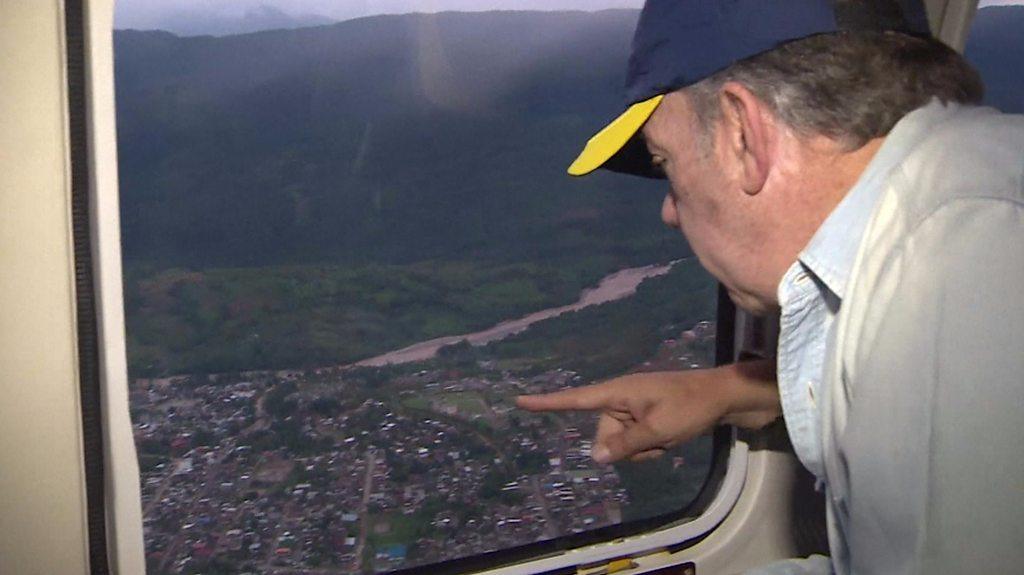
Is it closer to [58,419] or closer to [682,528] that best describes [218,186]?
[58,419]

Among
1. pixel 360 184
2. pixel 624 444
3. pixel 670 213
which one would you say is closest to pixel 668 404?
pixel 624 444

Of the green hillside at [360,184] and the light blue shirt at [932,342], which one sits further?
the green hillside at [360,184]

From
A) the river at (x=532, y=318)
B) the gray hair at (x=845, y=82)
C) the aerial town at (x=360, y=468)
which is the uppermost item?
the gray hair at (x=845, y=82)

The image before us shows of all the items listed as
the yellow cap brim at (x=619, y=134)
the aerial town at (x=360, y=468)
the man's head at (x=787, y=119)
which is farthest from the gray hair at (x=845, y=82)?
the aerial town at (x=360, y=468)

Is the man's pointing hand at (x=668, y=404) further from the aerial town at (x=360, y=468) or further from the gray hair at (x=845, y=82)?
the gray hair at (x=845, y=82)

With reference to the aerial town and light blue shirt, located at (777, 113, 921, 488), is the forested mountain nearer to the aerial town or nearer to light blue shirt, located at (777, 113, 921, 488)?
the aerial town
